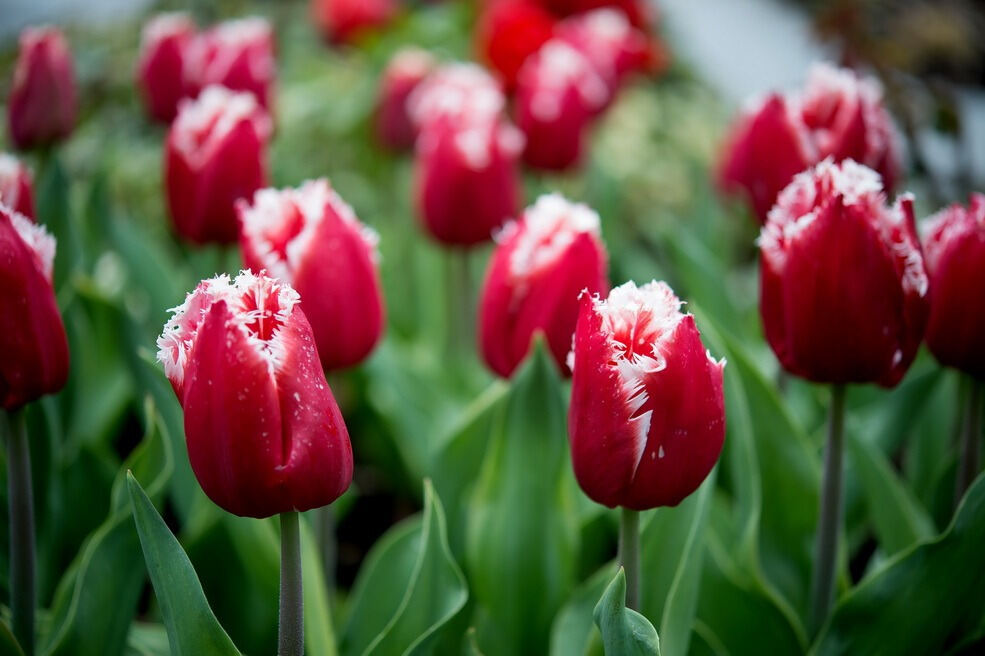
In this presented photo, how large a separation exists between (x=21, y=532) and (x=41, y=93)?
788 mm

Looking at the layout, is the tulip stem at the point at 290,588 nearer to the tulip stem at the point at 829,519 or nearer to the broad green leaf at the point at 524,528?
the broad green leaf at the point at 524,528

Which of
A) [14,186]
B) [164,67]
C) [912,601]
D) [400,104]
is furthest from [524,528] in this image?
[400,104]

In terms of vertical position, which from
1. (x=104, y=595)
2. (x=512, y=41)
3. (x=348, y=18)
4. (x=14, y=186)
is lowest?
(x=348, y=18)

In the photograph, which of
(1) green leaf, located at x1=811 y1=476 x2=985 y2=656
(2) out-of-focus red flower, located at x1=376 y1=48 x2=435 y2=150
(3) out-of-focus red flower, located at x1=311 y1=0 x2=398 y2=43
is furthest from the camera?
(3) out-of-focus red flower, located at x1=311 y1=0 x2=398 y2=43

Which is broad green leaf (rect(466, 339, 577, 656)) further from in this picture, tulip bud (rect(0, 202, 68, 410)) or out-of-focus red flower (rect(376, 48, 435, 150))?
out-of-focus red flower (rect(376, 48, 435, 150))

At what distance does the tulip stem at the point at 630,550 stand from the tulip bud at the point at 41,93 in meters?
1.10

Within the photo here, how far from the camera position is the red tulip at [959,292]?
0.84m

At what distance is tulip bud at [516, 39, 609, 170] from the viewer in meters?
1.75

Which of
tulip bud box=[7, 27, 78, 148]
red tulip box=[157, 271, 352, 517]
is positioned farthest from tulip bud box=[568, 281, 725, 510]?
tulip bud box=[7, 27, 78, 148]

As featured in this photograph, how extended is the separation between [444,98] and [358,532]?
2.36 feet

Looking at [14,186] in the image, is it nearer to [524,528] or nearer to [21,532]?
[21,532]

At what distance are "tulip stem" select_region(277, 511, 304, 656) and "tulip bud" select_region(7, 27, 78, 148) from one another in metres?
1.00

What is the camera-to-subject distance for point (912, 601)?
88cm

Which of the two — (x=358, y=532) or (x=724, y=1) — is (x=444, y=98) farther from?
(x=724, y=1)
